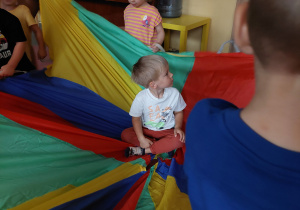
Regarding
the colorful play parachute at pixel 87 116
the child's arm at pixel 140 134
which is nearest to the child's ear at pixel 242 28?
the colorful play parachute at pixel 87 116

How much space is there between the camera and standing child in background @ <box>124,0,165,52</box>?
1.84 m

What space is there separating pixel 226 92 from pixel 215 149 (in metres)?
1.01

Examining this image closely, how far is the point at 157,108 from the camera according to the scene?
130 cm

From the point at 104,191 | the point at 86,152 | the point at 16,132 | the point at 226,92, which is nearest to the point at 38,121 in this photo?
the point at 16,132

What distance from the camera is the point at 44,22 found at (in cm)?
176

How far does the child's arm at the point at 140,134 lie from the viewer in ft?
4.21

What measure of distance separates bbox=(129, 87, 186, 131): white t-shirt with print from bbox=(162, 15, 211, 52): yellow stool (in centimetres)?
109

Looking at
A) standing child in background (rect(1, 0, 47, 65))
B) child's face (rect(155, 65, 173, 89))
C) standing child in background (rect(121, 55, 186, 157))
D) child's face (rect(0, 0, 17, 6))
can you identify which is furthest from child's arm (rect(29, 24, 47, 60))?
child's face (rect(155, 65, 173, 89))

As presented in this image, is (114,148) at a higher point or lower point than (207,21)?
lower

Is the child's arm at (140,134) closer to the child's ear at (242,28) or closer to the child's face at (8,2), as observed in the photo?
the child's ear at (242,28)

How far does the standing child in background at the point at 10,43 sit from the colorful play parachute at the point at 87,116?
0.08m

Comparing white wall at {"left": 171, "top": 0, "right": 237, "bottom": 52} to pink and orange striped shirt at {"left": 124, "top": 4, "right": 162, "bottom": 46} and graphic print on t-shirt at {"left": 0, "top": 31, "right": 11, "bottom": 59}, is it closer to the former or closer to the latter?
pink and orange striped shirt at {"left": 124, "top": 4, "right": 162, "bottom": 46}

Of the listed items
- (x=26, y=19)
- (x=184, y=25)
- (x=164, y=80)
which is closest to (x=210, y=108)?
(x=164, y=80)

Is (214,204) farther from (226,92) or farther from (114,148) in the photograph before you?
(226,92)
